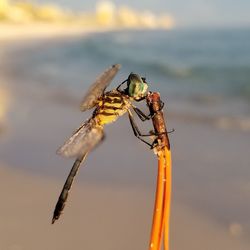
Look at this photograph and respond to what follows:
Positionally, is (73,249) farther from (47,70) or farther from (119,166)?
(47,70)

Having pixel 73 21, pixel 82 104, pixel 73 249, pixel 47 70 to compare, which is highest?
pixel 73 21

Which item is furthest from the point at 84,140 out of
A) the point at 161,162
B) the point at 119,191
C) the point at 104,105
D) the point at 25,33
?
the point at 25,33

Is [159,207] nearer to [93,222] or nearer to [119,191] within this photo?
[93,222]

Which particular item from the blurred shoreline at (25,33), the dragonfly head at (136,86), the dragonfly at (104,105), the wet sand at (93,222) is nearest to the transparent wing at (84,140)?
the dragonfly at (104,105)

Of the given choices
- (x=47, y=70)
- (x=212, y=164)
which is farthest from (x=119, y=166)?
(x=47, y=70)

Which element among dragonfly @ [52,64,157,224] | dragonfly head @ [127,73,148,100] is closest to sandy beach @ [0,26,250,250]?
dragonfly @ [52,64,157,224]

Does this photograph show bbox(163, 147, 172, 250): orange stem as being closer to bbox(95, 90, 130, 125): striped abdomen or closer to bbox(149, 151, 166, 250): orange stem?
bbox(149, 151, 166, 250): orange stem

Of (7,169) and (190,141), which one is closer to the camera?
(7,169)
